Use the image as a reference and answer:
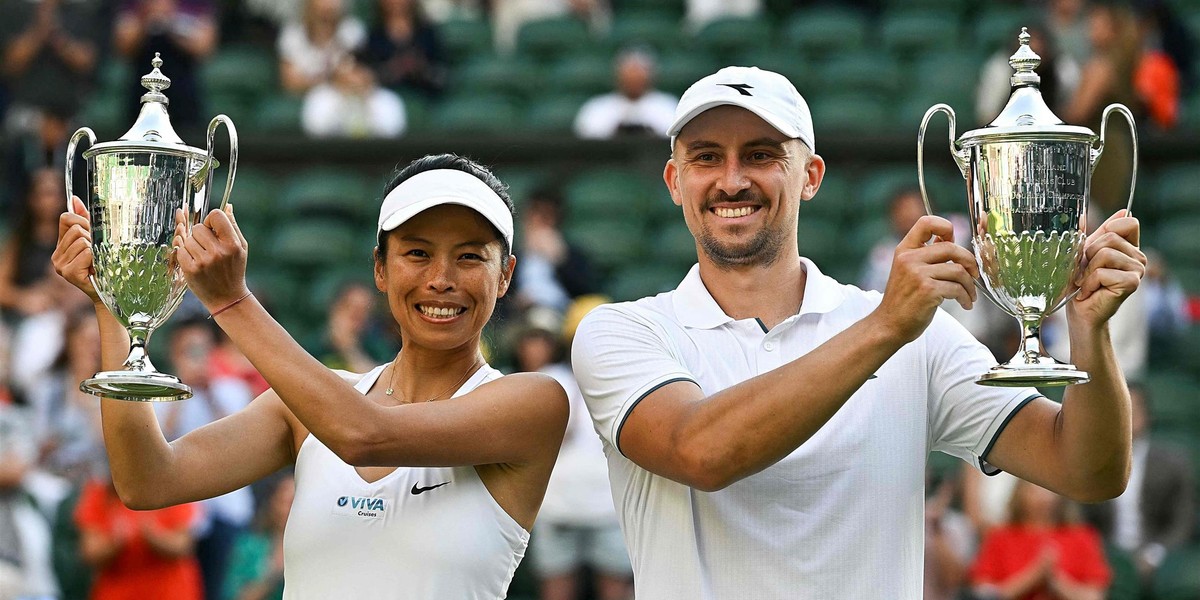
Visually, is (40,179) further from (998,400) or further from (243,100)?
(998,400)

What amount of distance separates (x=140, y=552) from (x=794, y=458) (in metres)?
4.06

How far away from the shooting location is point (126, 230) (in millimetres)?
2893

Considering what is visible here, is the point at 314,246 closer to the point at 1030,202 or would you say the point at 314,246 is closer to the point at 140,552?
the point at 140,552

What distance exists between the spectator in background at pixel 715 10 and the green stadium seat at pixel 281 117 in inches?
97.2

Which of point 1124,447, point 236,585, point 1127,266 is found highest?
point 1127,266

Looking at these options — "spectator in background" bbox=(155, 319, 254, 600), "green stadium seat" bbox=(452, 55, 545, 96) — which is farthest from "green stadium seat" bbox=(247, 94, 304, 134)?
"spectator in background" bbox=(155, 319, 254, 600)

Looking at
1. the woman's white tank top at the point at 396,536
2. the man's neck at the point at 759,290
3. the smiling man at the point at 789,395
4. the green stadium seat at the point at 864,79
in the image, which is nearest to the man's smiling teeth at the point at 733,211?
the smiling man at the point at 789,395

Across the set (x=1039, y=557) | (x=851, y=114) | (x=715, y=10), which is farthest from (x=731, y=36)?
(x=1039, y=557)

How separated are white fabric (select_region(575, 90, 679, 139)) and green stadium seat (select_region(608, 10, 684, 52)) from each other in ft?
2.93

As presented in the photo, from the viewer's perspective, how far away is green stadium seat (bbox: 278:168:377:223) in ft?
30.8

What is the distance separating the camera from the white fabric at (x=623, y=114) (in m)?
9.27

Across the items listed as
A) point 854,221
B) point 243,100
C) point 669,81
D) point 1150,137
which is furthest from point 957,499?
point 243,100

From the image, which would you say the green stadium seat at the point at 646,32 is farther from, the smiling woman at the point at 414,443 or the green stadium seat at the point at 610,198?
the smiling woman at the point at 414,443

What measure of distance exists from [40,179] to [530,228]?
2.52m
